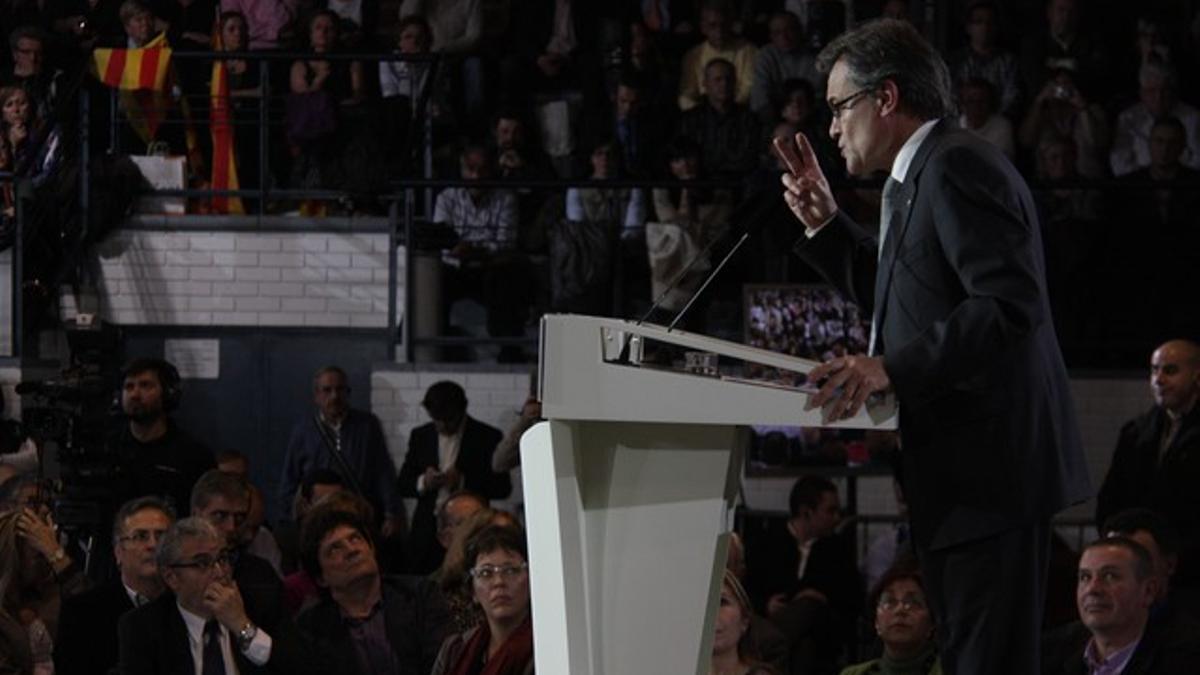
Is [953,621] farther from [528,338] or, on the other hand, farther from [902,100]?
[528,338]

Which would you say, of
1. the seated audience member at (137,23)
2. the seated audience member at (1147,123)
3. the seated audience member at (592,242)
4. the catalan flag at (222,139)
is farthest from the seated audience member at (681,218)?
the seated audience member at (137,23)

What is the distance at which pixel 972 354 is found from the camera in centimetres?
315

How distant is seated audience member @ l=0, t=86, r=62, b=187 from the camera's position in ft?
34.0

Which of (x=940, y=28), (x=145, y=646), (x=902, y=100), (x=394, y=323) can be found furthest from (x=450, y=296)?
(x=902, y=100)

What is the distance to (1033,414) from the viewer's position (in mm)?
3275

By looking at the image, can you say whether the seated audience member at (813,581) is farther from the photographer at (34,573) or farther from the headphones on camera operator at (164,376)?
the photographer at (34,573)

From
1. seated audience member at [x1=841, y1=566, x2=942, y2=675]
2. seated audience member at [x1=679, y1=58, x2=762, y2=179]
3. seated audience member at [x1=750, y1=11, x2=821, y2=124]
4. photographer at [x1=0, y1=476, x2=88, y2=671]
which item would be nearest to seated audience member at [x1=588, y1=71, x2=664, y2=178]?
seated audience member at [x1=679, y1=58, x2=762, y2=179]

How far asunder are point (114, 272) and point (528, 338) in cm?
200

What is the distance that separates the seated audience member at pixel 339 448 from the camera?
9328 mm

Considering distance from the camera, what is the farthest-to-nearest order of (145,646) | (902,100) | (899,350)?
(145,646) < (902,100) < (899,350)

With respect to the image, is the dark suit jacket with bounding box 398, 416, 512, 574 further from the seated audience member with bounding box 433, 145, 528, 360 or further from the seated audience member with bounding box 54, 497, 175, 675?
the seated audience member with bounding box 54, 497, 175, 675

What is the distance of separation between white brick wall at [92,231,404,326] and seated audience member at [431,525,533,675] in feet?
15.9

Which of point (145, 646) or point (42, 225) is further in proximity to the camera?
point (42, 225)

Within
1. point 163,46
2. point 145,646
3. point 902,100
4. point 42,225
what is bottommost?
point 145,646
